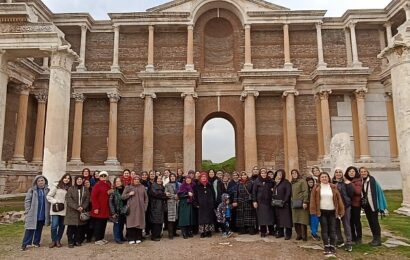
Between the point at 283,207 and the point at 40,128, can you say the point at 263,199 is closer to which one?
the point at 283,207

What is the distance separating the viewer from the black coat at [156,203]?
9.52 metres

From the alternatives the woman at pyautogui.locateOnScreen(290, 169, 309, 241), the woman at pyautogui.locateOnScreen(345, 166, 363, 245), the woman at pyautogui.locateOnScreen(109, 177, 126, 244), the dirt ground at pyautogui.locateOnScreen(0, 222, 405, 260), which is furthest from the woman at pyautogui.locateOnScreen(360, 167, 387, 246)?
the woman at pyautogui.locateOnScreen(109, 177, 126, 244)

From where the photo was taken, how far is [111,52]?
85.7 feet

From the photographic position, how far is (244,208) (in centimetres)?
1012

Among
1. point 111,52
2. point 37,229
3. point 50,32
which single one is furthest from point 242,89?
point 37,229

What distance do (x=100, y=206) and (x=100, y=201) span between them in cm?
13

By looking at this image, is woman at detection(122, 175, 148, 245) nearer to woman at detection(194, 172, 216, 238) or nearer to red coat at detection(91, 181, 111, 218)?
red coat at detection(91, 181, 111, 218)

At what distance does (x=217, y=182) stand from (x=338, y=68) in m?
17.0

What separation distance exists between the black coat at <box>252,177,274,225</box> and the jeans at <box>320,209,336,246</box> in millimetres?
2018

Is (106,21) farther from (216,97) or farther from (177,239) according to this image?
(177,239)

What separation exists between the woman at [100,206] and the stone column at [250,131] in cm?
1422

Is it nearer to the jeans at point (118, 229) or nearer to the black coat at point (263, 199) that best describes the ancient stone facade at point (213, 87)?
the black coat at point (263, 199)

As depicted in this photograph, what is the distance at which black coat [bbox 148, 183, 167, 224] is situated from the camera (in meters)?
9.52

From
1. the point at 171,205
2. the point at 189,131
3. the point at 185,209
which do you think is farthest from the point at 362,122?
the point at 171,205
